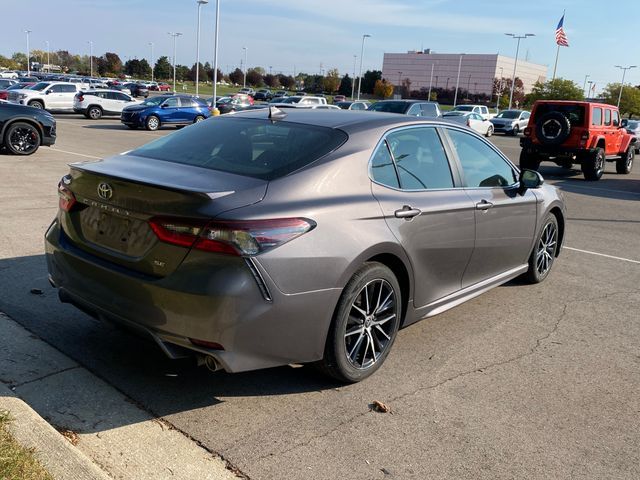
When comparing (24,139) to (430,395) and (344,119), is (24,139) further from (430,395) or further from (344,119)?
(430,395)

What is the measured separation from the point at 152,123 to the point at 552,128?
59.5ft

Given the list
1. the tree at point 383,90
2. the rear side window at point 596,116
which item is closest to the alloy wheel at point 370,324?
the rear side window at point 596,116

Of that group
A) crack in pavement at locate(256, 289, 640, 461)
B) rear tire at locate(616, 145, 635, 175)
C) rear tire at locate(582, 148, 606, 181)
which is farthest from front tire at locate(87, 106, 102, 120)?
crack in pavement at locate(256, 289, 640, 461)

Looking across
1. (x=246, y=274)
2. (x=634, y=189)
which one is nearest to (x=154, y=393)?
(x=246, y=274)

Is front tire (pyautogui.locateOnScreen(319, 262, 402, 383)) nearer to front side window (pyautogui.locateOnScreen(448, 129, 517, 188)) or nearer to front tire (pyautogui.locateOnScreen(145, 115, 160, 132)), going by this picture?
front side window (pyautogui.locateOnScreen(448, 129, 517, 188))

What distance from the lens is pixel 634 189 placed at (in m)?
16.1

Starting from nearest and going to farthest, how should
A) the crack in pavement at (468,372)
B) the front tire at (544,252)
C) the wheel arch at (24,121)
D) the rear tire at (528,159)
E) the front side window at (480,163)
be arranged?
the crack in pavement at (468,372) < the front side window at (480,163) < the front tire at (544,252) < the wheel arch at (24,121) < the rear tire at (528,159)

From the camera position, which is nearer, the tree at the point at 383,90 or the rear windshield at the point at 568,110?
the rear windshield at the point at 568,110

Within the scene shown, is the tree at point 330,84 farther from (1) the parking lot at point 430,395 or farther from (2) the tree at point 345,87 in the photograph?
(1) the parking lot at point 430,395

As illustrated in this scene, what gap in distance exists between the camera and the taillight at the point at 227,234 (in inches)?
121

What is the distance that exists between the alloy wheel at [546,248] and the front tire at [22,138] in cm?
1233

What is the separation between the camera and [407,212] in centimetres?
398

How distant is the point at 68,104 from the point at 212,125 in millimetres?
31954

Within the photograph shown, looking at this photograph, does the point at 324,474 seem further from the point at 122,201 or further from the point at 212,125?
the point at 212,125
